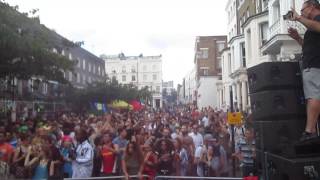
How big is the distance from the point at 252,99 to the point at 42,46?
18411 millimetres

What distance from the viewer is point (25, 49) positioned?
2133 centimetres

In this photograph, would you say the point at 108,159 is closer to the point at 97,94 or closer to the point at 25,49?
the point at 25,49

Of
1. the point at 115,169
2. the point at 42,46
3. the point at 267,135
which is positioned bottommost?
the point at 115,169

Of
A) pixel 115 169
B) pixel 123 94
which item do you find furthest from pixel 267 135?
pixel 123 94

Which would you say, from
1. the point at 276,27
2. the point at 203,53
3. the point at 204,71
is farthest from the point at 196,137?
the point at 203,53

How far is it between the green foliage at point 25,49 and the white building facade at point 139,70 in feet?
325

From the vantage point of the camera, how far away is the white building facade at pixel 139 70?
4941 inches

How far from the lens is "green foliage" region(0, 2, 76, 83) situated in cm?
2020

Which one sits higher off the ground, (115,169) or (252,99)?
(252,99)

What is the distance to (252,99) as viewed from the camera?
6.00 m

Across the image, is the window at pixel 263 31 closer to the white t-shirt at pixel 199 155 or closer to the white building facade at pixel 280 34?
the white building facade at pixel 280 34

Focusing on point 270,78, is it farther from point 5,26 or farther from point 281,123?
point 5,26

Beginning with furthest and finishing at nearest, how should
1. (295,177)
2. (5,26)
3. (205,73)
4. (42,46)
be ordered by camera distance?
(205,73) → (42,46) → (5,26) → (295,177)

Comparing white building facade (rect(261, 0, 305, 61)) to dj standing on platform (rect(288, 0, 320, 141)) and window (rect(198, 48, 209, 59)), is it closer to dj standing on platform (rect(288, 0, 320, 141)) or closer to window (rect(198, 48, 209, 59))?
dj standing on platform (rect(288, 0, 320, 141))
